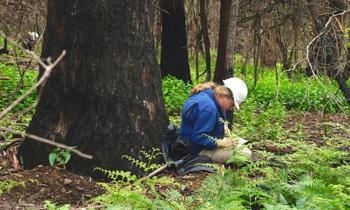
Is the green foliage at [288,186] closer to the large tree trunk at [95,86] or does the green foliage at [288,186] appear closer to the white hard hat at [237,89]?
the white hard hat at [237,89]

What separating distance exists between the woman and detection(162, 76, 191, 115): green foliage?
4.08 metres

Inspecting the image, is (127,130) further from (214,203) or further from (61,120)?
(214,203)

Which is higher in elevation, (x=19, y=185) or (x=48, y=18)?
(x=48, y=18)

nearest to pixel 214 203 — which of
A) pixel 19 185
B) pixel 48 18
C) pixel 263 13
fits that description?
pixel 19 185

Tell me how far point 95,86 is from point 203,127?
124 centimetres

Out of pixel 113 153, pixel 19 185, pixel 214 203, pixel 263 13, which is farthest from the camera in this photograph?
pixel 263 13

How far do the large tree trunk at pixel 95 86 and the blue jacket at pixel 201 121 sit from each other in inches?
24.0

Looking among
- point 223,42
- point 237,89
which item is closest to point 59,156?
point 237,89

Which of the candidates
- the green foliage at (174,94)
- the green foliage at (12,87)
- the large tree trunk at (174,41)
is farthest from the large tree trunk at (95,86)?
the large tree trunk at (174,41)

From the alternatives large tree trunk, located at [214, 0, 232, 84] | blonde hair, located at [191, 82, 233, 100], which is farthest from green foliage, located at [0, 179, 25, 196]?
large tree trunk, located at [214, 0, 232, 84]

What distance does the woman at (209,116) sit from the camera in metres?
6.45

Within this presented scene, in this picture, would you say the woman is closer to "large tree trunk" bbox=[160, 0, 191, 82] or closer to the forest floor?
the forest floor

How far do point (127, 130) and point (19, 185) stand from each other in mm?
1122

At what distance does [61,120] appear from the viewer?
6.00 m
